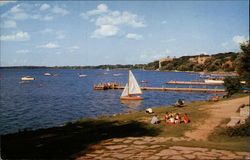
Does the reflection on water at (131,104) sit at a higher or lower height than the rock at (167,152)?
lower

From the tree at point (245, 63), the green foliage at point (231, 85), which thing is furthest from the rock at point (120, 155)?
the green foliage at point (231, 85)

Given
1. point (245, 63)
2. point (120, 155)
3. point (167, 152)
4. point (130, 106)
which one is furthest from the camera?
point (130, 106)

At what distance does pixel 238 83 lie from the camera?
118ft

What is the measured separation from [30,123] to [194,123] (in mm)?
23329

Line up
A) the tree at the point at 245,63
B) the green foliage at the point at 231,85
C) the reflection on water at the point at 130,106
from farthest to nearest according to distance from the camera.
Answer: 1. the reflection on water at the point at 130,106
2. the green foliage at the point at 231,85
3. the tree at the point at 245,63

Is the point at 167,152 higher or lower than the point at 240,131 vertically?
higher

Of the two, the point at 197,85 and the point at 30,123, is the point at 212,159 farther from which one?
the point at 197,85

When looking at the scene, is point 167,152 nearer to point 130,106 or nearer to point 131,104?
point 130,106

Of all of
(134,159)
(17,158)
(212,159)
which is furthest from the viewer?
(17,158)

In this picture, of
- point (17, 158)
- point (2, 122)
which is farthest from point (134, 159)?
point (2, 122)

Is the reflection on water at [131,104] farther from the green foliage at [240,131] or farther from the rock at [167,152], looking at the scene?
the rock at [167,152]

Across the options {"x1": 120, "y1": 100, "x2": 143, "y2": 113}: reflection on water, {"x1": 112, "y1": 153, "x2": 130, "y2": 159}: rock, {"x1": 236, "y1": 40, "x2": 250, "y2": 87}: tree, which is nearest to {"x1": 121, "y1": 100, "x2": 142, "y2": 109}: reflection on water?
{"x1": 120, "y1": 100, "x2": 143, "y2": 113}: reflection on water

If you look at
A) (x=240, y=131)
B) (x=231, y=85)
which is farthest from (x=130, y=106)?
(x=240, y=131)

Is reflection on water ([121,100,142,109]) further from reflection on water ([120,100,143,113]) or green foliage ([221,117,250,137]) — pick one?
green foliage ([221,117,250,137])
